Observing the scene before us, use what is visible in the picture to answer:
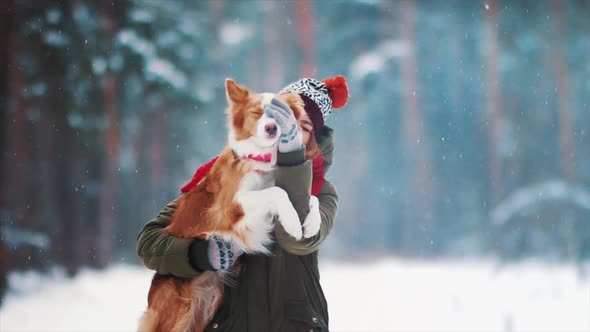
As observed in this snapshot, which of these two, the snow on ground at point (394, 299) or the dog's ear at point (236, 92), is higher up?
the dog's ear at point (236, 92)

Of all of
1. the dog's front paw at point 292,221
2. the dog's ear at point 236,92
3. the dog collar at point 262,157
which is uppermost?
the dog's ear at point 236,92

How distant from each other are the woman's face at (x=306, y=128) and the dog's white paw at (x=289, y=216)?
0.14 m

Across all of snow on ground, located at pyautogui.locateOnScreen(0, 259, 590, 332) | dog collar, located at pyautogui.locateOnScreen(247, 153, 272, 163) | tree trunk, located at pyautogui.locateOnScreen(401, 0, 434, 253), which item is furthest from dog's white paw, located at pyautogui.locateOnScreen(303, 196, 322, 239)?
tree trunk, located at pyautogui.locateOnScreen(401, 0, 434, 253)

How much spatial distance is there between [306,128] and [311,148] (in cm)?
4

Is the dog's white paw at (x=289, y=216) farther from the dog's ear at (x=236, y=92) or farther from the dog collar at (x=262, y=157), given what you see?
the dog's ear at (x=236, y=92)

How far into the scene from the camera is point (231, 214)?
3.46ft

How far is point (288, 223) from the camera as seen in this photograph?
0.98 metres

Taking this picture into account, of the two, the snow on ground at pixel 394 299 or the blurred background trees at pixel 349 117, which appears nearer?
the snow on ground at pixel 394 299

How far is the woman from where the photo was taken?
97 cm

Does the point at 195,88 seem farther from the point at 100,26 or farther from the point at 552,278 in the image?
the point at 552,278

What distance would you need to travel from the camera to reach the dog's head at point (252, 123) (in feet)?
3.25

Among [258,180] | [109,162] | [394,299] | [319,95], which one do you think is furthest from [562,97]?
[258,180]

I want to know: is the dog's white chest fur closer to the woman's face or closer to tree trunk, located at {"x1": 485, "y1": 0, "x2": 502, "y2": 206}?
the woman's face

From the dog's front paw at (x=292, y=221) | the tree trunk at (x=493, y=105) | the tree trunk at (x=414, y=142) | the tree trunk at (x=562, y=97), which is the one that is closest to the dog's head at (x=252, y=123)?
the dog's front paw at (x=292, y=221)
